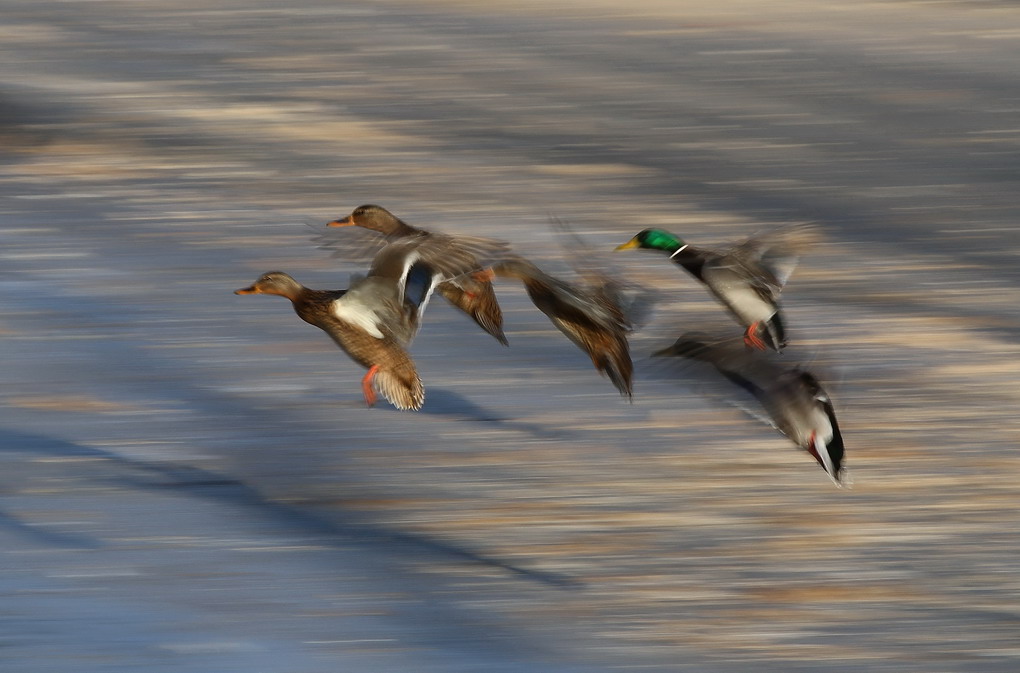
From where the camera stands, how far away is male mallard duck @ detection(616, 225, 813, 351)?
15.0ft

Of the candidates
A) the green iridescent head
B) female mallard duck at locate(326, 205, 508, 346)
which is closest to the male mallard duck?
the green iridescent head

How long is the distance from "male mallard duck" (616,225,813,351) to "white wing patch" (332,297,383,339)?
2.98 feet

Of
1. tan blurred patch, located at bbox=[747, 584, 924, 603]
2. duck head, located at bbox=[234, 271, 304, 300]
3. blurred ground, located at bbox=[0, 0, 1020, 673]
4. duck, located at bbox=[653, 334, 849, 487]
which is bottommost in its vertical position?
tan blurred patch, located at bbox=[747, 584, 924, 603]

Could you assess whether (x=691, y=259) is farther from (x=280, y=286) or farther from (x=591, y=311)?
(x=280, y=286)

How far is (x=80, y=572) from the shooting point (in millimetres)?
4109

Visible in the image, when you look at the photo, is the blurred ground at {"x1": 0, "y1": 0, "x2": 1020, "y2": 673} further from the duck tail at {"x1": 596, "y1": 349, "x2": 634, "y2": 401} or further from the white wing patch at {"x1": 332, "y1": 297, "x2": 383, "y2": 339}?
the white wing patch at {"x1": 332, "y1": 297, "x2": 383, "y2": 339}

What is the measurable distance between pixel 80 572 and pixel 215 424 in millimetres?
1060

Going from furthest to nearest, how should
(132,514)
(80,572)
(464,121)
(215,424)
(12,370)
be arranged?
(464,121) → (12,370) → (215,424) → (132,514) → (80,572)

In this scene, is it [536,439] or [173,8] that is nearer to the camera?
[536,439]

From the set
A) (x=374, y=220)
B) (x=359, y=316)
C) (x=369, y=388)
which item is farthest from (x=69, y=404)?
(x=359, y=316)

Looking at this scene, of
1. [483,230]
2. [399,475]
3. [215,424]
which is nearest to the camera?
[399,475]

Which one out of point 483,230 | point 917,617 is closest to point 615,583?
point 917,617

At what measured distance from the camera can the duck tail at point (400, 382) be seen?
14.3ft

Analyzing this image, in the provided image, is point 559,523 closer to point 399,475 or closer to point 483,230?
point 399,475
